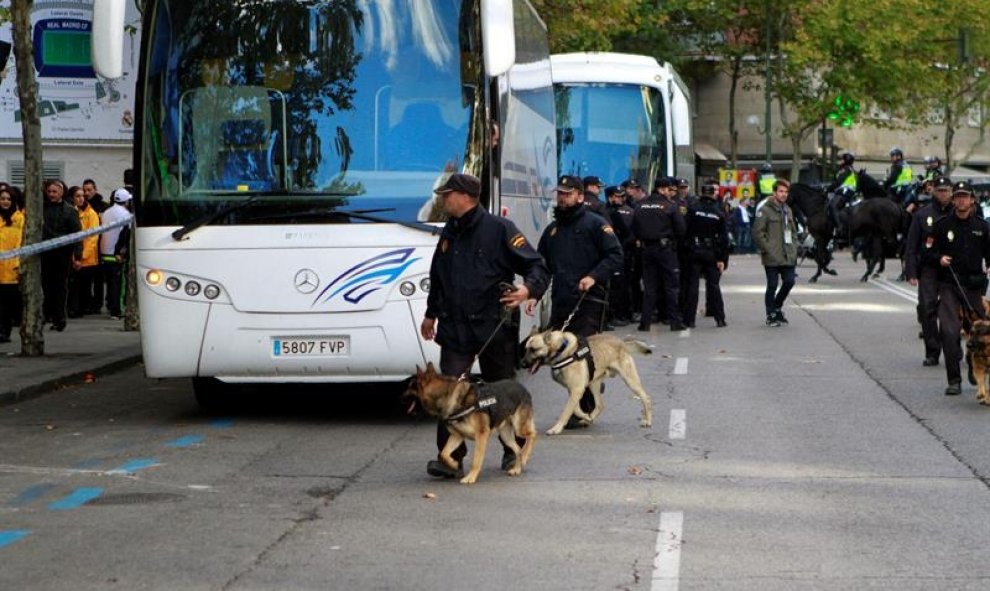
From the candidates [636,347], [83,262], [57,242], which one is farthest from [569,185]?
[83,262]

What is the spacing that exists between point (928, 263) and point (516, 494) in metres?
7.62

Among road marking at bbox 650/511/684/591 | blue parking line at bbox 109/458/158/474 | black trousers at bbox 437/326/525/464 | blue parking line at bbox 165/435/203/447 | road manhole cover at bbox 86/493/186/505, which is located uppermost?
black trousers at bbox 437/326/525/464

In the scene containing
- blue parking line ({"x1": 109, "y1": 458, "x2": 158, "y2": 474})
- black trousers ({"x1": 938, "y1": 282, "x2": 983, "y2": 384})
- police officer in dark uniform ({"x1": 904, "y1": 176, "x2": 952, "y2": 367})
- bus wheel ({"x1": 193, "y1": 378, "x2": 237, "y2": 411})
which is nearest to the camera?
blue parking line ({"x1": 109, "y1": 458, "x2": 158, "y2": 474})

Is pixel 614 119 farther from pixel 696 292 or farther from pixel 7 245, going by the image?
pixel 7 245

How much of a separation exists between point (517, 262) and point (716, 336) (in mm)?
12429

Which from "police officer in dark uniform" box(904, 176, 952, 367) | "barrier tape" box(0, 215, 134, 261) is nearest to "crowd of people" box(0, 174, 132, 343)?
"barrier tape" box(0, 215, 134, 261)

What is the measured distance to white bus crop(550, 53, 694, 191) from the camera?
2978cm

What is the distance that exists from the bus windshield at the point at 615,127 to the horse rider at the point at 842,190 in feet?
28.6

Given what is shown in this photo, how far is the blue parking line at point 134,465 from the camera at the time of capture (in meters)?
12.3

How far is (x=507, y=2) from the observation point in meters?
14.3

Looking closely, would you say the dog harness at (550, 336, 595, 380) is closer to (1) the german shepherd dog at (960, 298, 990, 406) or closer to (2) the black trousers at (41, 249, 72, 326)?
(1) the german shepherd dog at (960, 298, 990, 406)

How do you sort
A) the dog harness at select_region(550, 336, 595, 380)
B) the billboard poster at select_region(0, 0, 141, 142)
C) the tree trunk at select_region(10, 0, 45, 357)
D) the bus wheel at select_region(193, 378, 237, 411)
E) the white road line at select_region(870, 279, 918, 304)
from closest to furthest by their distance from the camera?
the dog harness at select_region(550, 336, 595, 380)
the bus wheel at select_region(193, 378, 237, 411)
the tree trunk at select_region(10, 0, 45, 357)
the billboard poster at select_region(0, 0, 141, 142)
the white road line at select_region(870, 279, 918, 304)

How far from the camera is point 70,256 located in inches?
967

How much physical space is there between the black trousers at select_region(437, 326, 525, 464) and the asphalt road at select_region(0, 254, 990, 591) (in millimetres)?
318
